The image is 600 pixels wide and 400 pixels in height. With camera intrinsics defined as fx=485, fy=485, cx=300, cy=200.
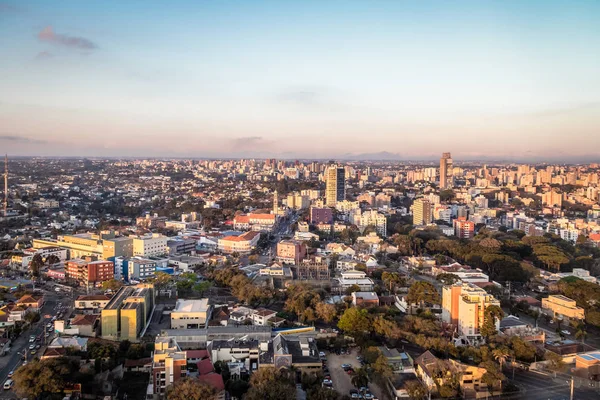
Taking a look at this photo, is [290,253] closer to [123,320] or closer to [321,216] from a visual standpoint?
[123,320]

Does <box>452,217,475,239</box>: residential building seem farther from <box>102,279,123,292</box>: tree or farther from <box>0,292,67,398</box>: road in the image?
<box>0,292,67,398</box>: road

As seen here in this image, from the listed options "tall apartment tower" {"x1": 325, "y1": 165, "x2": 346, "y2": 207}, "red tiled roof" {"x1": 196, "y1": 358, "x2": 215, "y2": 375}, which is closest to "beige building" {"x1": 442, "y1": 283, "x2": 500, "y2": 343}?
"red tiled roof" {"x1": 196, "y1": 358, "x2": 215, "y2": 375}

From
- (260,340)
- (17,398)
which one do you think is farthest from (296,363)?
(17,398)

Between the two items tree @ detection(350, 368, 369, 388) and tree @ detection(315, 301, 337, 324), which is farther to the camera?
tree @ detection(315, 301, 337, 324)

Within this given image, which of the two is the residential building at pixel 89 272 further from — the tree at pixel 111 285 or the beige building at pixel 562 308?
the beige building at pixel 562 308

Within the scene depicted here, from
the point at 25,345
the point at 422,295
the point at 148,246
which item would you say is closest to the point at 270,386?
the point at 25,345

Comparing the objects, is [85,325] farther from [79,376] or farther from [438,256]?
[438,256]

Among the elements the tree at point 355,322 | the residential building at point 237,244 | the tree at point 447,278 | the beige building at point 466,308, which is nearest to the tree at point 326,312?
the tree at point 355,322
